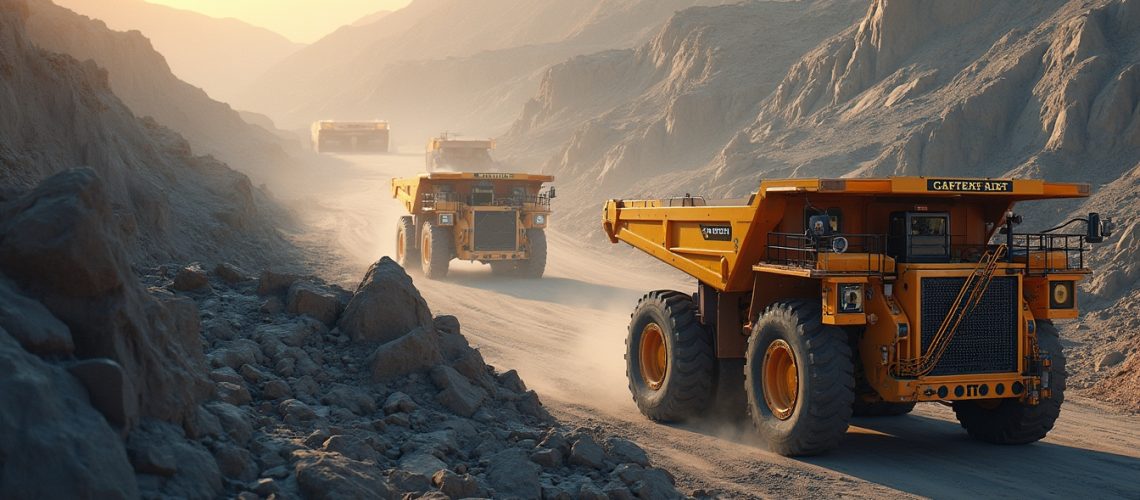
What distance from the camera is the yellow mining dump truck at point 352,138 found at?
6291cm

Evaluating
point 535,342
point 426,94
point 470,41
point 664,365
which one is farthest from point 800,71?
point 470,41

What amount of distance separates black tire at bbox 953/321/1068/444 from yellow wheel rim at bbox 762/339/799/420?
207cm

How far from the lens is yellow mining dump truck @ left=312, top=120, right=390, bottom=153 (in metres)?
62.9

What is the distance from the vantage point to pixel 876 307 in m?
9.33

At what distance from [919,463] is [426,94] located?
101379 millimetres

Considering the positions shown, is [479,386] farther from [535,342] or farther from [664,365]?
[535,342]

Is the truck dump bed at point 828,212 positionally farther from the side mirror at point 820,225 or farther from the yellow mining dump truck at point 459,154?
the yellow mining dump truck at point 459,154

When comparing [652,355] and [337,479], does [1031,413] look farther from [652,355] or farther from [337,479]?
[337,479]

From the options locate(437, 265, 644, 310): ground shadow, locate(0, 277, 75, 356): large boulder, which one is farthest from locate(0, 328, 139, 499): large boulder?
locate(437, 265, 644, 310): ground shadow

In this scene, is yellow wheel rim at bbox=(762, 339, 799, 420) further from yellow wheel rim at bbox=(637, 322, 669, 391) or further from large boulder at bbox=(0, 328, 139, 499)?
large boulder at bbox=(0, 328, 139, 499)

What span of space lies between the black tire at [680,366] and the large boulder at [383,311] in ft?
9.03

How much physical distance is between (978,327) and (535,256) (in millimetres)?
15047

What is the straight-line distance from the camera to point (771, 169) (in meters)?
31.4

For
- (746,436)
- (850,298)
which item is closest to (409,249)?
(746,436)
